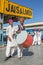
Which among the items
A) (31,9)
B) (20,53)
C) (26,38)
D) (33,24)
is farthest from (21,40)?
(33,24)

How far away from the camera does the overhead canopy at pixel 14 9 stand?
50.7 ft

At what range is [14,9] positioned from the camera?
56.8 ft

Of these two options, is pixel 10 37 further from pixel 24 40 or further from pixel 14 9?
pixel 14 9

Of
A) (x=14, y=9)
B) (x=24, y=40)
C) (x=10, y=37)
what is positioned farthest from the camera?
(x=14, y=9)

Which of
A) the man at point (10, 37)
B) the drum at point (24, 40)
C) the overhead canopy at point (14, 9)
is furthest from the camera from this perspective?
the overhead canopy at point (14, 9)

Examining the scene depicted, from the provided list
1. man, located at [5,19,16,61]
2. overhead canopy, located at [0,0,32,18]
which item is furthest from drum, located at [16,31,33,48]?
overhead canopy, located at [0,0,32,18]

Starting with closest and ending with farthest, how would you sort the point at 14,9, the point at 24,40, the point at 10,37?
the point at 24,40
the point at 10,37
the point at 14,9

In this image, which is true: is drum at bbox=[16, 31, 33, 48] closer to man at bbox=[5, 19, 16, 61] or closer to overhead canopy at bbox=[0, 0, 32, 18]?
man at bbox=[5, 19, 16, 61]

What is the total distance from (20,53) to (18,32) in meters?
0.80

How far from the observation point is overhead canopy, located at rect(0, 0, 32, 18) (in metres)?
15.4

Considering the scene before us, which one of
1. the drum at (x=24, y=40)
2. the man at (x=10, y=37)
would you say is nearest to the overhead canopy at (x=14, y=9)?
the man at (x=10, y=37)

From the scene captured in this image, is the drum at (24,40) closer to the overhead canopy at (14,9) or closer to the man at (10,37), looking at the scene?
the man at (10,37)

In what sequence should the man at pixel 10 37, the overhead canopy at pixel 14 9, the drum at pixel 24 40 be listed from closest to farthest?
the drum at pixel 24 40 → the man at pixel 10 37 → the overhead canopy at pixel 14 9

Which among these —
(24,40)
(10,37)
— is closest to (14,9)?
(10,37)
